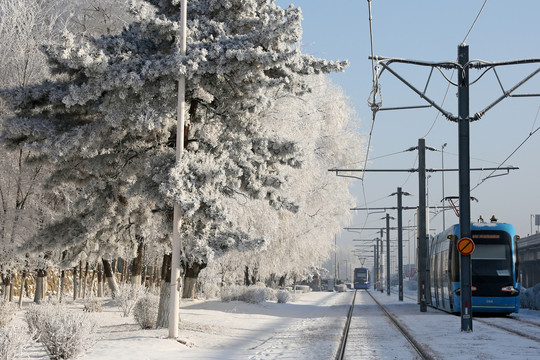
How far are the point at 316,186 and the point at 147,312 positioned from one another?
21.9 meters

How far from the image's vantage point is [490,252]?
27.9 metres

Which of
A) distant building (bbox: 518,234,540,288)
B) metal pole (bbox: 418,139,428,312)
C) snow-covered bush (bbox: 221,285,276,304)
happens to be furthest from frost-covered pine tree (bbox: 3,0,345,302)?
distant building (bbox: 518,234,540,288)

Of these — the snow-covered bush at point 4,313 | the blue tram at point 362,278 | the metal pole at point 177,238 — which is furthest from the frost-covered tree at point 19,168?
the blue tram at point 362,278

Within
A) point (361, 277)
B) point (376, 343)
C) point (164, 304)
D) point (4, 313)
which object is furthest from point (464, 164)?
point (361, 277)

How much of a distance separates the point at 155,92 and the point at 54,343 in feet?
23.0

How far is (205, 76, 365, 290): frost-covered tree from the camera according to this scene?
117 feet

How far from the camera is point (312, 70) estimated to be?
18.4 meters

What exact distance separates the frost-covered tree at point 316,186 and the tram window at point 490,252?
9.14m

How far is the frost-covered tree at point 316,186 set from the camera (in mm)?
35625

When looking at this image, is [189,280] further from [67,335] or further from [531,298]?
[67,335]

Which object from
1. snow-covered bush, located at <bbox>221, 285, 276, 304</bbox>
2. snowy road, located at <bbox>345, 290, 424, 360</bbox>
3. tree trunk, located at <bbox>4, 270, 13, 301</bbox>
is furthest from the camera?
snow-covered bush, located at <bbox>221, 285, 276, 304</bbox>

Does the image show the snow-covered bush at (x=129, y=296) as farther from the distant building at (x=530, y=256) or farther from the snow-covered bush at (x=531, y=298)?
the distant building at (x=530, y=256)

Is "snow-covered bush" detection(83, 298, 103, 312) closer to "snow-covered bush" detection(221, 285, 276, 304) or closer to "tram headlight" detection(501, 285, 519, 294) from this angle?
"snow-covered bush" detection(221, 285, 276, 304)

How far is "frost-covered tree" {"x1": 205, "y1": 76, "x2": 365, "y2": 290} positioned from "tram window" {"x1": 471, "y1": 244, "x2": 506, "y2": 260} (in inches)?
360
